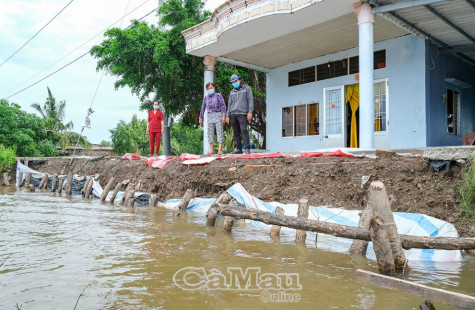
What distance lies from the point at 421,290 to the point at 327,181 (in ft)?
13.0

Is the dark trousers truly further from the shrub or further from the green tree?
the green tree

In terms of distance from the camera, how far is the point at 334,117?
11930 millimetres

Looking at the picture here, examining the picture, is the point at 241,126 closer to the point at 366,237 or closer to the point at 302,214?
the point at 302,214

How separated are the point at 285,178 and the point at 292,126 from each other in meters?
6.28

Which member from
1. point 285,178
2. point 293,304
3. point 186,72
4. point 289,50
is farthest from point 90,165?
point 293,304

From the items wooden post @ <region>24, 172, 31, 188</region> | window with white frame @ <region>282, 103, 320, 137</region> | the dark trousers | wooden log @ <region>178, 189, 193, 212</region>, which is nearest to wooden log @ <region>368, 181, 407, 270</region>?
wooden log @ <region>178, 189, 193, 212</region>

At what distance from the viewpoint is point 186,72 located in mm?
15922

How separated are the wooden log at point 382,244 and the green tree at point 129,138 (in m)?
25.0

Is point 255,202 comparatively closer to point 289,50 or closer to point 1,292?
point 1,292

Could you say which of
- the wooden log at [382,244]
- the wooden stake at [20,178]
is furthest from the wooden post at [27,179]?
the wooden log at [382,244]

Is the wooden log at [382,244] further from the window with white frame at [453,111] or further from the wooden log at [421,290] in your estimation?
the window with white frame at [453,111]

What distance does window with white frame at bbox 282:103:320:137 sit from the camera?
12691mm

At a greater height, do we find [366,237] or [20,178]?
[20,178]

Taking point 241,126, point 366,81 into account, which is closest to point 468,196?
point 366,81
